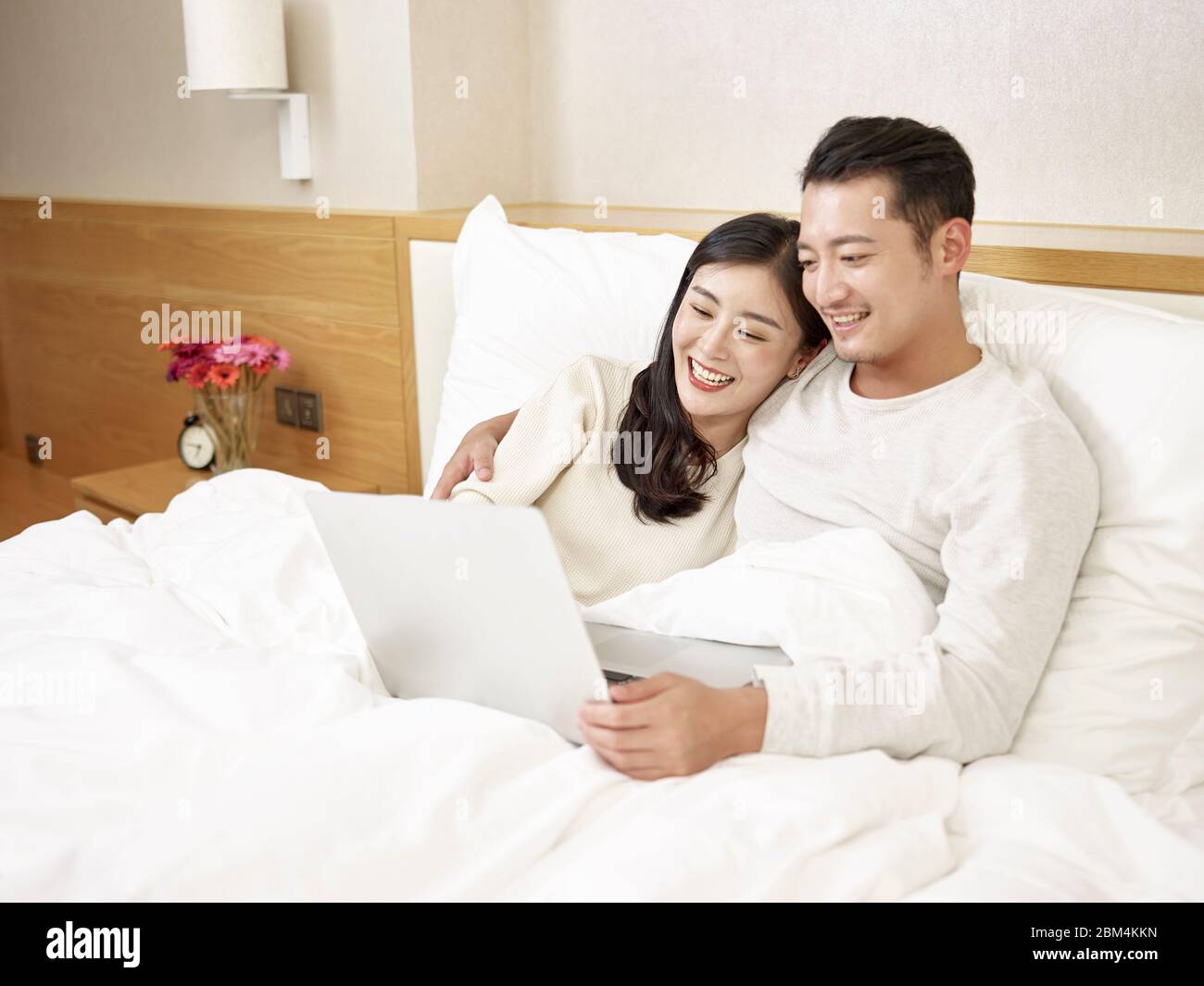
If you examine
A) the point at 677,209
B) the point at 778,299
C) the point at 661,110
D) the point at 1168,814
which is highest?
the point at 661,110

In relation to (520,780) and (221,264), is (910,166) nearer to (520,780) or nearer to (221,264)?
(520,780)

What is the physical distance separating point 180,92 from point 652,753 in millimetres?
2360

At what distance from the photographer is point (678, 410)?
4.78 feet

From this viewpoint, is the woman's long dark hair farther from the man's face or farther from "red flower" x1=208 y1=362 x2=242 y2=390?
"red flower" x1=208 y1=362 x2=242 y2=390

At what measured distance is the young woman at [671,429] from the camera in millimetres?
1378

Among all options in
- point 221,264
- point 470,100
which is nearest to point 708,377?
point 470,100

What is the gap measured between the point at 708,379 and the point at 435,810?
0.68 meters

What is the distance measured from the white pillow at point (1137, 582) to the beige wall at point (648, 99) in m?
0.56

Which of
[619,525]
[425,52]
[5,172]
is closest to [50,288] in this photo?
[5,172]

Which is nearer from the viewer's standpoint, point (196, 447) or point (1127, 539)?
point (1127, 539)

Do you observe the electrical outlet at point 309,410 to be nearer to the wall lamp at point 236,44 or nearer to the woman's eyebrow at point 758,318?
the wall lamp at point 236,44

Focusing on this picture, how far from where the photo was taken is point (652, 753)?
0.98m

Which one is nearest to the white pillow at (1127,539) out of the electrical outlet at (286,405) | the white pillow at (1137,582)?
the white pillow at (1137,582)
